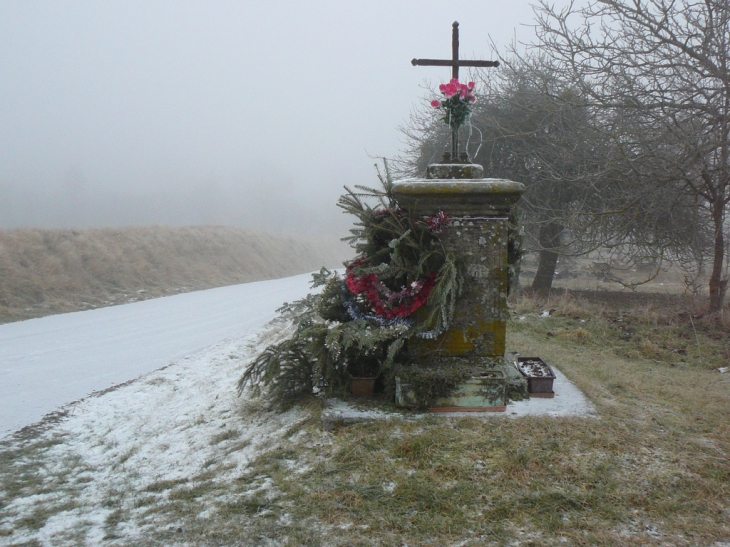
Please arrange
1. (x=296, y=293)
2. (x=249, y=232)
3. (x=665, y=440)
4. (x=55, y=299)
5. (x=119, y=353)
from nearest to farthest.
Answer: (x=665, y=440), (x=119, y=353), (x=55, y=299), (x=296, y=293), (x=249, y=232)

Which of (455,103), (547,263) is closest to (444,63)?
(455,103)

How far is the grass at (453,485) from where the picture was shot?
295 centimetres

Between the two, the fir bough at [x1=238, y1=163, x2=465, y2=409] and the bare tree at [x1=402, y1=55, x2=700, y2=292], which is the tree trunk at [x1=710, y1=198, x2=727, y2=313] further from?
the fir bough at [x1=238, y1=163, x2=465, y2=409]

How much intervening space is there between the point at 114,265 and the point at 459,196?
16757mm

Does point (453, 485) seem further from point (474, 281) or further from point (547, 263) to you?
point (547, 263)

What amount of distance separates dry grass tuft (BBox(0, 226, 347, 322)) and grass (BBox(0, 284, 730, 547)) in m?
10.6

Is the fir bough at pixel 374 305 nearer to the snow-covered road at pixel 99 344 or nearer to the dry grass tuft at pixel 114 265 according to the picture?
the snow-covered road at pixel 99 344

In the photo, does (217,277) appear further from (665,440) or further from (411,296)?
(665,440)

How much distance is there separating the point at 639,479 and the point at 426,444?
1.38 meters

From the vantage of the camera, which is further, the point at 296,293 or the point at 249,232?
the point at 249,232

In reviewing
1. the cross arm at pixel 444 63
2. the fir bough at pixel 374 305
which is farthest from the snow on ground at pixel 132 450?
the cross arm at pixel 444 63

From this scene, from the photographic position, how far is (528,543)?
279cm

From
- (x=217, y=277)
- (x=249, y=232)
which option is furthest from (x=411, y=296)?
(x=249, y=232)

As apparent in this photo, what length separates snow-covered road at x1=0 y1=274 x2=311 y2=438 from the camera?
649 cm
